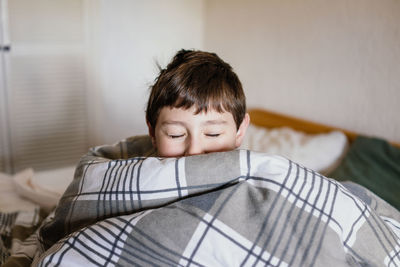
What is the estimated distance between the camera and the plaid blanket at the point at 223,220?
2.09ft

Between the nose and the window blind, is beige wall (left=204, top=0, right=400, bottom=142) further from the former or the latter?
the nose

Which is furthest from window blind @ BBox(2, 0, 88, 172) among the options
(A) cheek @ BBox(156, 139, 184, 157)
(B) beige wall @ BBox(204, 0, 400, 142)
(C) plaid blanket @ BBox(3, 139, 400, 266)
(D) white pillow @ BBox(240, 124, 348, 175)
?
(C) plaid blanket @ BBox(3, 139, 400, 266)

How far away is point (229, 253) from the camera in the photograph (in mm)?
632

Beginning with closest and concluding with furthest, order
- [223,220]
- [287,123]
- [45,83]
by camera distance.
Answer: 1. [223,220]
2. [287,123]
3. [45,83]

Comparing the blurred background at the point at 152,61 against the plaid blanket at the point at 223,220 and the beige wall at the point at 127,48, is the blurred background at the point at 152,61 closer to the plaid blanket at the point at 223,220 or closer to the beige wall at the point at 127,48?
the beige wall at the point at 127,48

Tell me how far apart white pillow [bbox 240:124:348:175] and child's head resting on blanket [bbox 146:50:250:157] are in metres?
0.76

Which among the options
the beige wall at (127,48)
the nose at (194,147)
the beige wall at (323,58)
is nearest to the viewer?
the nose at (194,147)

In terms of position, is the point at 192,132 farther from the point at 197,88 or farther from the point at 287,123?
the point at 287,123

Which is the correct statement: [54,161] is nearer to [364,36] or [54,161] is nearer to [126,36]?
[126,36]

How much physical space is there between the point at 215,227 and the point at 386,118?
1313 millimetres

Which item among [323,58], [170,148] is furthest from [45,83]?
[170,148]

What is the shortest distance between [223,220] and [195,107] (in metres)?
0.34

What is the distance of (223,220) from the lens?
65 cm

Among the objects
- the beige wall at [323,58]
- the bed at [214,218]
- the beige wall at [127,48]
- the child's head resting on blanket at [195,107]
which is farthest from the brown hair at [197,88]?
the beige wall at [127,48]
